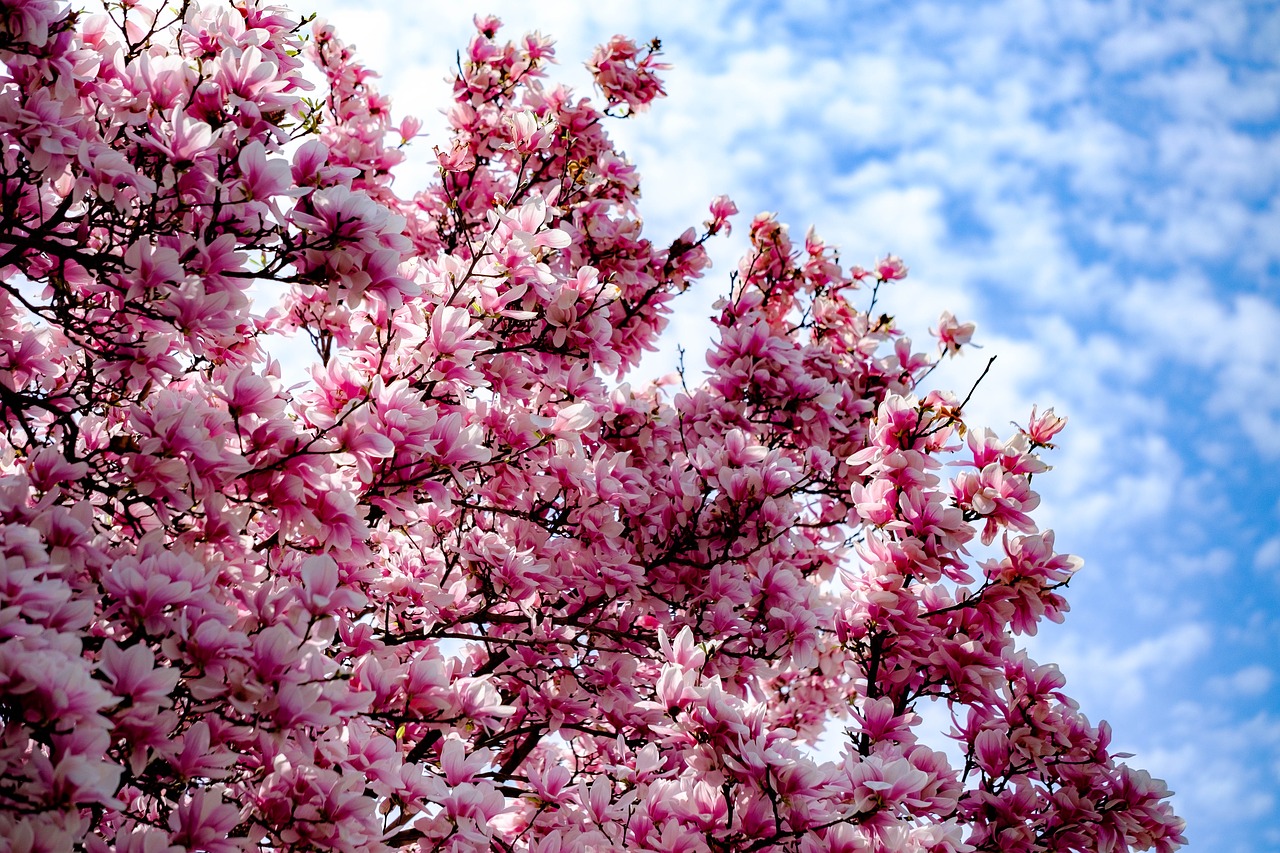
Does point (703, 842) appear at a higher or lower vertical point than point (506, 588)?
lower

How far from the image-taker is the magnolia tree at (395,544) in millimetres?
2760

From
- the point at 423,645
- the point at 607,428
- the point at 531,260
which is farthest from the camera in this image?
the point at 607,428

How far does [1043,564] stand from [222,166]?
340cm

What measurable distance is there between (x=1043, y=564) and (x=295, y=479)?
113 inches

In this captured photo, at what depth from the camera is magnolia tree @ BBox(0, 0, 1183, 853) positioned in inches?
109

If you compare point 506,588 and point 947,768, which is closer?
point 947,768

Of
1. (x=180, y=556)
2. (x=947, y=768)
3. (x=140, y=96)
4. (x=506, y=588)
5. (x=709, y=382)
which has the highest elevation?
(x=709, y=382)

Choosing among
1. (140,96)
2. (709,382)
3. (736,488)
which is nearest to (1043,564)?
(736,488)

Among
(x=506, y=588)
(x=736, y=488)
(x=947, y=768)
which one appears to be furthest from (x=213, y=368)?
(x=947, y=768)

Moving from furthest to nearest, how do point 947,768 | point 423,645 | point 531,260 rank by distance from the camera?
1. point 423,645
2. point 531,260
3. point 947,768

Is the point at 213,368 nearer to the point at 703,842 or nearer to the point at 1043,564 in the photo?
the point at 703,842

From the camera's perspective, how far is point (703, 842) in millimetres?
3201

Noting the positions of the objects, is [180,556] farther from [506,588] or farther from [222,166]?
[506,588]

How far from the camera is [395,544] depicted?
5168 mm
